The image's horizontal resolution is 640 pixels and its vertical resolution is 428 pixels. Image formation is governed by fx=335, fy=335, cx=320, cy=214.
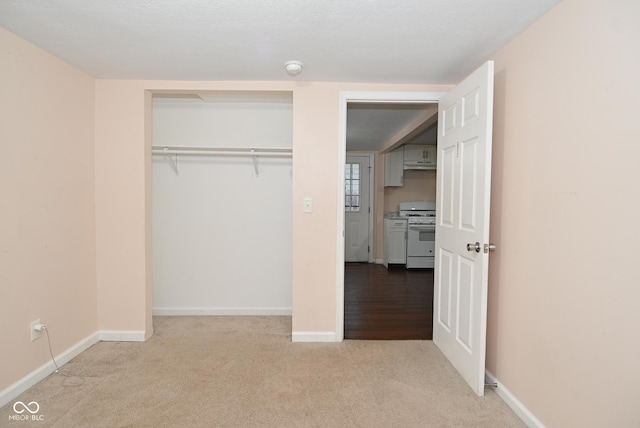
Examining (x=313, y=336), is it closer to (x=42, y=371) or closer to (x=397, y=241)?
(x=42, y=371)

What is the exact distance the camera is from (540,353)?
1737 mm

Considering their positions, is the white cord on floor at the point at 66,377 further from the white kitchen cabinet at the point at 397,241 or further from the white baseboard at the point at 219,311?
the white kitchen cabinet at the point at 397,241

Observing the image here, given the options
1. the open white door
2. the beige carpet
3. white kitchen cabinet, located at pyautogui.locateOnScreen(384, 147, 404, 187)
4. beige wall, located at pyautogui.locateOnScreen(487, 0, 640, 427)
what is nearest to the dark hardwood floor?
the beige carpet

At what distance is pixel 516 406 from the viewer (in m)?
1.90

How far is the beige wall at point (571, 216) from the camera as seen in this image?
128 centimetres

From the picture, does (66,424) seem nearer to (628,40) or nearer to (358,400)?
(358,400)

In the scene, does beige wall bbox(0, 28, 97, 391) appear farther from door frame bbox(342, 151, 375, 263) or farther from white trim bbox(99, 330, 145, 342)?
door frame bbox(342, 151, 375, 263)

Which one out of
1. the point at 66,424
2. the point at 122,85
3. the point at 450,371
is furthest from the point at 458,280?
the point at 122,85

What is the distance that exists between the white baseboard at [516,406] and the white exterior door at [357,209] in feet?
14.5

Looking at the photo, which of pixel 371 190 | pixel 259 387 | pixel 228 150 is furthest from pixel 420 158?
pixel 259 387

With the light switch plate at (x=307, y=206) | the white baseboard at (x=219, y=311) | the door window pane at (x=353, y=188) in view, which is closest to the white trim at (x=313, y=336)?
the white baseboard at (x=219, y=311)

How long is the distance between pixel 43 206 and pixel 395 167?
5297 millimetres

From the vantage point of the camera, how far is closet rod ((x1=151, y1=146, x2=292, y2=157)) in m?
3.32

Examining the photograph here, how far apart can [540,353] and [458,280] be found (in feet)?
2.26
